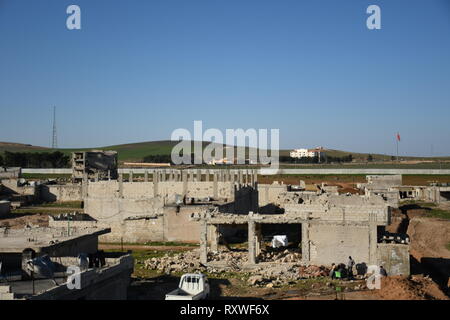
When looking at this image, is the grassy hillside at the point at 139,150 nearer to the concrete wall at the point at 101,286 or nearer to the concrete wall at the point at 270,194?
the concrete wall at the point at 270,194

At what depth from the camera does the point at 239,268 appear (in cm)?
2423

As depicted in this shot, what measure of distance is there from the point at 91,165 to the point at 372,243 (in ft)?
182

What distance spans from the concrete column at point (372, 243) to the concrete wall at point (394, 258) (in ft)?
0.79

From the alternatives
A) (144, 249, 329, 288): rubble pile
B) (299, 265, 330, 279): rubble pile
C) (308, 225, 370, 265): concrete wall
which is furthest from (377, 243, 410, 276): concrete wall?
(144, 249, 329, 288): rubble pile

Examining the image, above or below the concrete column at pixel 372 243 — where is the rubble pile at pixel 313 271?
below

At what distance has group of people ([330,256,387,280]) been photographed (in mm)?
21422

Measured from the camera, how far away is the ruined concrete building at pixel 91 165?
71812mm

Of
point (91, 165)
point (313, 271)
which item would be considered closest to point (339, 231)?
point (313, 271)

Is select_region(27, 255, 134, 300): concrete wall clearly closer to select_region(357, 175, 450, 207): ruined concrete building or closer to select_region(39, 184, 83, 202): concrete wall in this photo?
select_region(357, 175, 450, 207): ruined concrete building

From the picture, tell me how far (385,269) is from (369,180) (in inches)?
1478

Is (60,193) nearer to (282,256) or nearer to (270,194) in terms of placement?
(270,194)

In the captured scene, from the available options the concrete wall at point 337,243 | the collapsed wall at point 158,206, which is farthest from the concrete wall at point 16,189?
the concrete wall at point 337,243

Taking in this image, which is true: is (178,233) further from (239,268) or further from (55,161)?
(55,161)

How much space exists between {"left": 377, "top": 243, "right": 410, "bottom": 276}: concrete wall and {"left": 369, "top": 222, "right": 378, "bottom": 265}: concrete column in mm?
240
